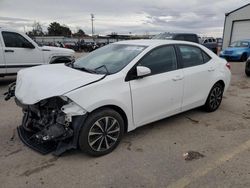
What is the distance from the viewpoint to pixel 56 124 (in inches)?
124

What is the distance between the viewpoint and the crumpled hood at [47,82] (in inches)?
121

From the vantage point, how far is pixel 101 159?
11.0ft

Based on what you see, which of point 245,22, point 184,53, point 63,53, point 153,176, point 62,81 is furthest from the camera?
point 245,22

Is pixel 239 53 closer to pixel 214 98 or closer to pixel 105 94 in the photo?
pixel 214 98

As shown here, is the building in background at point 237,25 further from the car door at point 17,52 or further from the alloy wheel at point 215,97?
the car door at point 17,52

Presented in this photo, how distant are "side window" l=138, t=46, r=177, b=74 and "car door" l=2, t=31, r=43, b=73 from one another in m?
5.56

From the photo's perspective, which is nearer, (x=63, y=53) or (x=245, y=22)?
(x=63, y=53)

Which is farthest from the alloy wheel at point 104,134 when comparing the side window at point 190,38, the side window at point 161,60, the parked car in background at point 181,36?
the side window at point 190,38

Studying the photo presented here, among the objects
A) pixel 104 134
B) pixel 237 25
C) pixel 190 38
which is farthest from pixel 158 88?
pixel 237 25

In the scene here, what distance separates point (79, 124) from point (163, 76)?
5.45 ft

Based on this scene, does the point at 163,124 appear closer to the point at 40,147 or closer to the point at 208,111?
the point at 208,111

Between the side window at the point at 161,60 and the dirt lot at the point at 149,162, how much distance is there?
44.4 inches

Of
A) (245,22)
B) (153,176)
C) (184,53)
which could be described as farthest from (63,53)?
(245,22)

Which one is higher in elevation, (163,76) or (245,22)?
(245,22)
